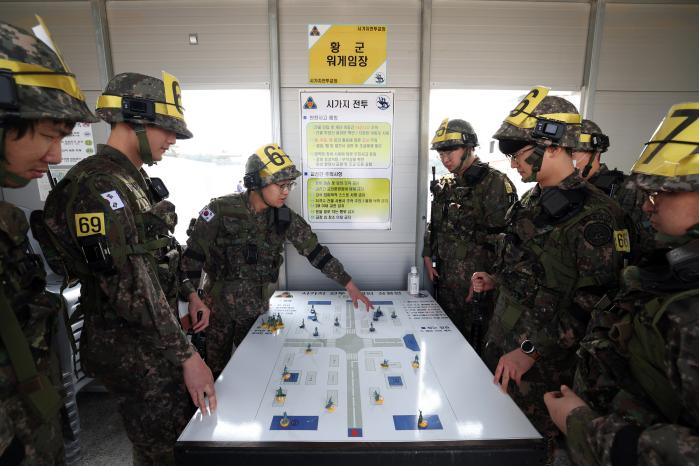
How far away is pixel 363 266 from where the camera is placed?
2.70 metres

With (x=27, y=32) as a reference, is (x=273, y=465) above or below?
below

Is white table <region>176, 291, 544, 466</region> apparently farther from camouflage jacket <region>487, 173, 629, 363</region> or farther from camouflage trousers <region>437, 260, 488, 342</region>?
camouflage trousers <region>437, 260, 488, 342</region>

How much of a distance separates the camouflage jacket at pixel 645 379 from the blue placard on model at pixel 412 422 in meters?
0.40

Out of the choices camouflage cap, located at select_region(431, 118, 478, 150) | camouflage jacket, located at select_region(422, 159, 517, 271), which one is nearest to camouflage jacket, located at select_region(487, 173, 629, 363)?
camouflage jacket, located at select_region(422, 159, 517, 271)

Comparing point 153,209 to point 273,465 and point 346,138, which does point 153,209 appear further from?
point 346,138

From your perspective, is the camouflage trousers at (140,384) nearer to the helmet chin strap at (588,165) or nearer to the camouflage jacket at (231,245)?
the camouflage jacket at (231,245)

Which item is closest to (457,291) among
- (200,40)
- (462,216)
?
(462,216)

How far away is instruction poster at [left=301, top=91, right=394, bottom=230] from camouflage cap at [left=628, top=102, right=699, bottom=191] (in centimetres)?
173

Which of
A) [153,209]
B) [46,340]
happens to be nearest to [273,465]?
[46,340]

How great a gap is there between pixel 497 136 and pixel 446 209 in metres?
0.96

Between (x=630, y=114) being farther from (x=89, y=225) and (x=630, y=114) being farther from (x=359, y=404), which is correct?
(x=89, y=225)

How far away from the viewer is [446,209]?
2.61m

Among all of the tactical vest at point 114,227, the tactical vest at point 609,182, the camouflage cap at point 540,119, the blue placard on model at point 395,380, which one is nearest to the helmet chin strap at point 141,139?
the tactical vest at point 114,227

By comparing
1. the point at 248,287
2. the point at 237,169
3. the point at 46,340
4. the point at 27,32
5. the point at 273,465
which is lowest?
the point at 273,465
